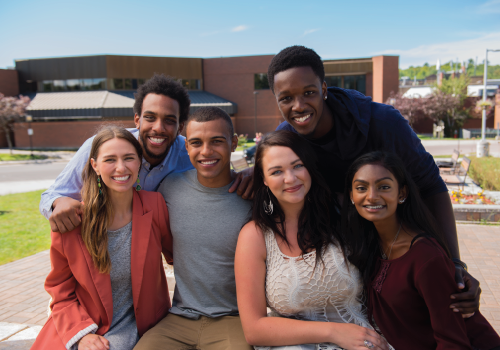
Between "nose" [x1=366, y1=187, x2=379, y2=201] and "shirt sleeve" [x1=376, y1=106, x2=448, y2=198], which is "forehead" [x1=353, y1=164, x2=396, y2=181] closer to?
"nose" [x1=366, y1=187, x2=379, y2=201]

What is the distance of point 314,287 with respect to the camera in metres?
2.27

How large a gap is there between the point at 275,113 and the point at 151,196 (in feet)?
125

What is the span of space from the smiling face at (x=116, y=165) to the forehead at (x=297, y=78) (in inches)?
45.8

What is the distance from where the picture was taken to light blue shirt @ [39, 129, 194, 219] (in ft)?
8.93

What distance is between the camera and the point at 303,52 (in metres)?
2.56

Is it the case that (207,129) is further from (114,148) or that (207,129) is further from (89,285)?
(89,285)

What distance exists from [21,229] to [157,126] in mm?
6819

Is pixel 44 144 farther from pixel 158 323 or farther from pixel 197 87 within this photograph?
pixel 158 323

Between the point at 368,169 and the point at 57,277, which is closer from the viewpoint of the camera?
the point at 368,169

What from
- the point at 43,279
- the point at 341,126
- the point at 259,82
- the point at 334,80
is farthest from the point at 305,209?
the point at 334,80

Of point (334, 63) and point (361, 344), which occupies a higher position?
point (334, 63)

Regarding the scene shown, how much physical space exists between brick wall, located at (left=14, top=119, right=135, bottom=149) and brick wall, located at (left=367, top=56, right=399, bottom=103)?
104ft

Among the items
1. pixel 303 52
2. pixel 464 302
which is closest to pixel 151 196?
pixel 303 52

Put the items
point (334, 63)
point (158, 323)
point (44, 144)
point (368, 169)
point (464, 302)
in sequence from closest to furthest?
point (464, 302) → point (368, 169) → point (158, 323) → point (44, 144) → point (334, 63)
